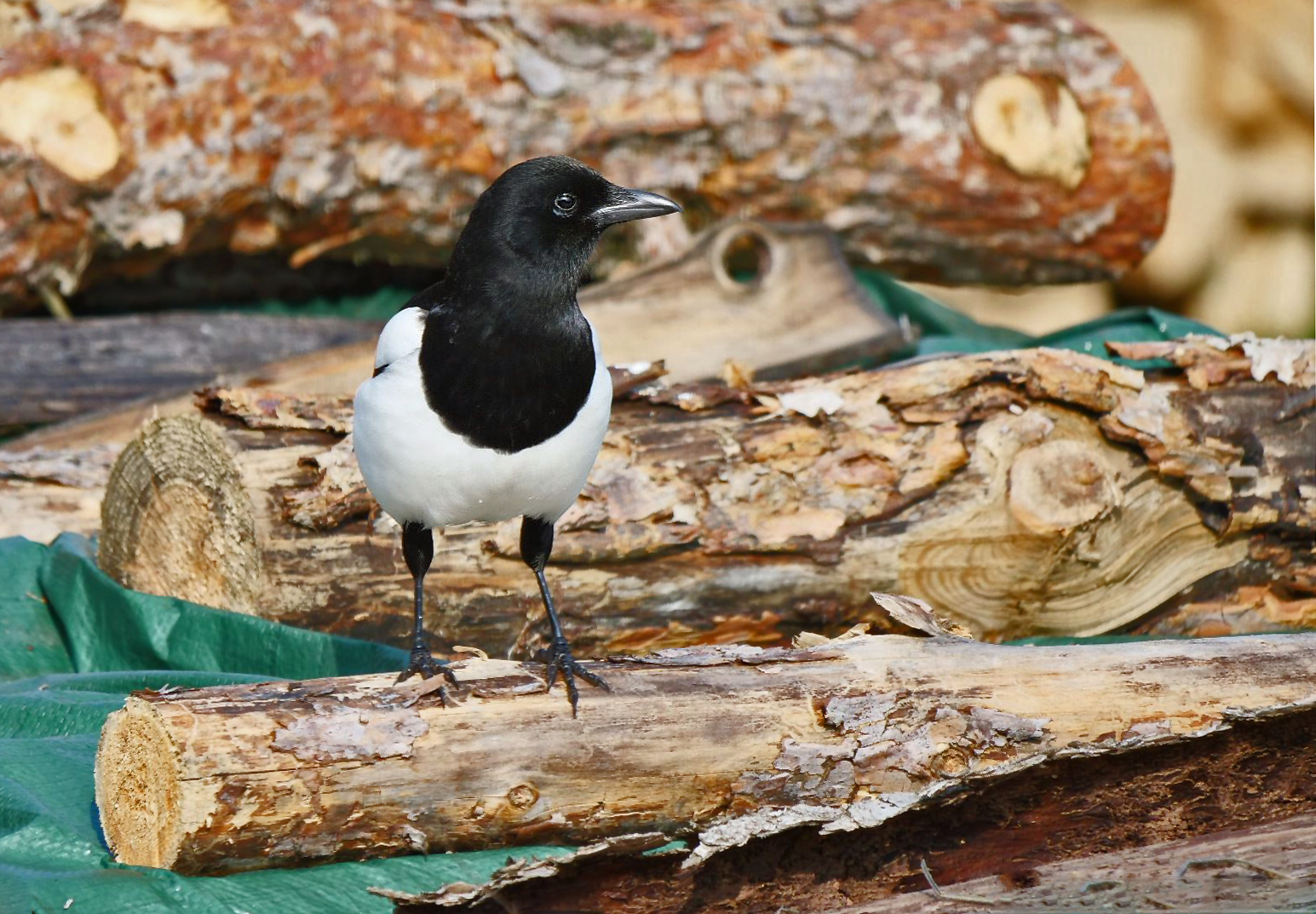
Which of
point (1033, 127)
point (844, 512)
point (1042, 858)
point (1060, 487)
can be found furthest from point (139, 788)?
point (1033, 127)

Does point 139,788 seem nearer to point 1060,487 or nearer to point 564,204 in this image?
point 564,204

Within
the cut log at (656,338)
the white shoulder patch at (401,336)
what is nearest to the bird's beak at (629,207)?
the white shoulder patch at (401,336)

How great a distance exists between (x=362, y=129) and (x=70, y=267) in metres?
1.02

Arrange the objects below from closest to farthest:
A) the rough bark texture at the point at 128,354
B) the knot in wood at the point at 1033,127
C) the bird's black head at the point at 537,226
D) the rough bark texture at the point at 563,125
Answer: the bird's black head at the point at 537,226, the rough bark texture at the point at 128,354, the rough bark texture at the point at 563,125, the knot in wood at the point at 1033,127

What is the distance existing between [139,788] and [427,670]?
447 mm

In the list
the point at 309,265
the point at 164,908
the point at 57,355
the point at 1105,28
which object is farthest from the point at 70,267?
the point at 1105,28

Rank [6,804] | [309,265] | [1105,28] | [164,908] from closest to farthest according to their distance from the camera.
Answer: [164,908] < [6,804] < [309,265] < [1105,28]

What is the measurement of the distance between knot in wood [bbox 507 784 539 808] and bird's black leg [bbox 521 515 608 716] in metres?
0.13

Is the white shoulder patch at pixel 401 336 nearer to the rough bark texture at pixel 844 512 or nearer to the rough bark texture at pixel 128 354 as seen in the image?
the rough bark texture at pixel 844 512

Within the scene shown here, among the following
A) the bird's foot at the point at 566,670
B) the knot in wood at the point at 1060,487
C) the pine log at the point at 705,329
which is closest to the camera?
the bird's foot at the point at 566,670

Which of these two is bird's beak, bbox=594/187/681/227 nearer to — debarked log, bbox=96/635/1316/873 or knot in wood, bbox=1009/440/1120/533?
debarked log, bbox=96/635/1316/873

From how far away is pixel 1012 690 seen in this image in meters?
2.42

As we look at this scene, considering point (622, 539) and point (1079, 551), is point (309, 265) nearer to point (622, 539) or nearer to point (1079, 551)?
point (622, 539)

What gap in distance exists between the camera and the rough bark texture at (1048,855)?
7.30 feet
